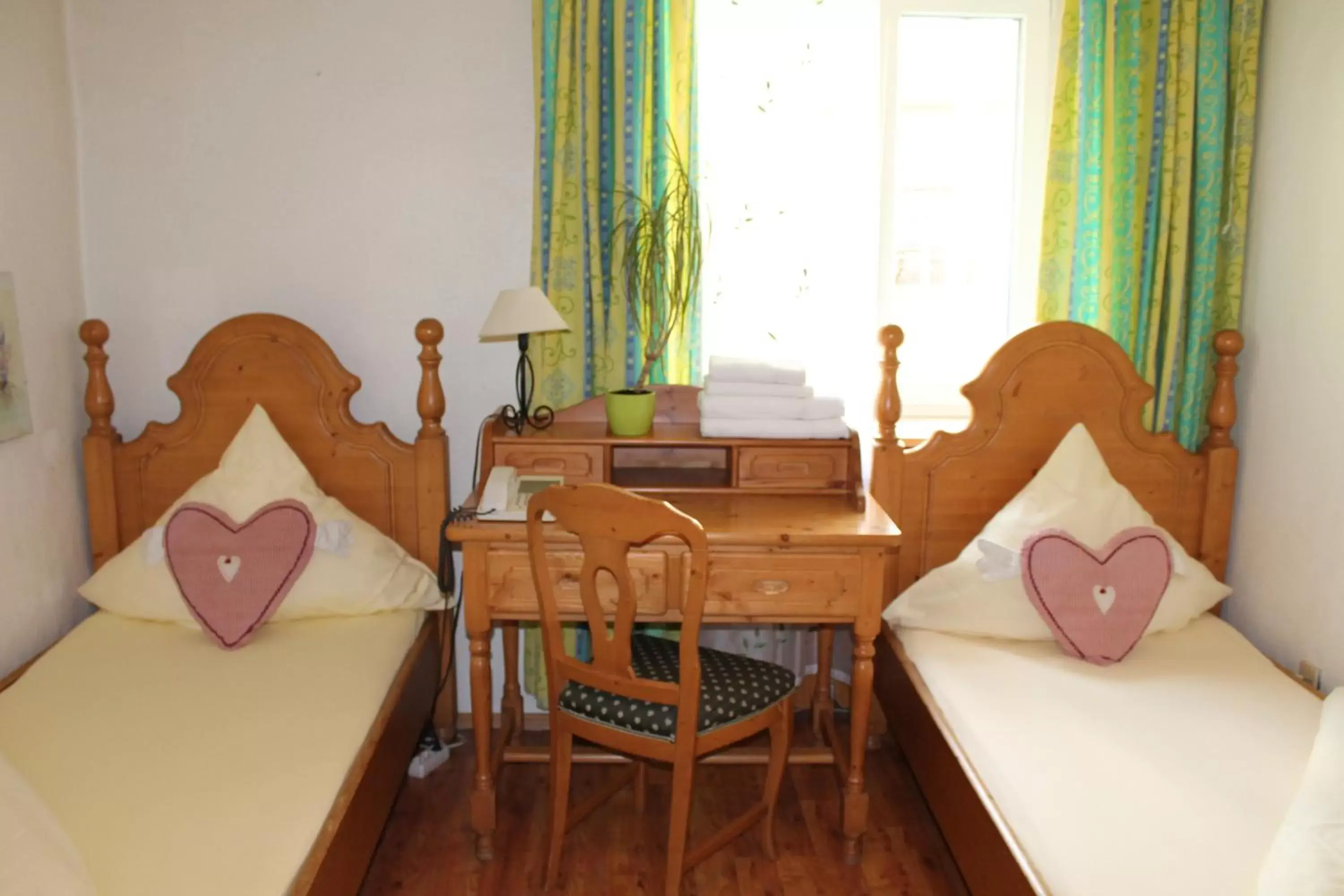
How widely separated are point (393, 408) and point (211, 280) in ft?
2.04

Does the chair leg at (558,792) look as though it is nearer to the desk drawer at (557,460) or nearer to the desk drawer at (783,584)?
the desk drawer at (783,584)

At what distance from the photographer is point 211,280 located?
9.89ft

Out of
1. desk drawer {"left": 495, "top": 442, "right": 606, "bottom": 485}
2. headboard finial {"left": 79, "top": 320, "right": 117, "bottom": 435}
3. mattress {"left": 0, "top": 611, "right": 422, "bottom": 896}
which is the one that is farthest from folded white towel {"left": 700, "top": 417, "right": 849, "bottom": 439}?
headboard finial {"left": 79, "top": 320, "right": 117, "bottom": 435}

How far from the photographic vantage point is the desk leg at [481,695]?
8.14ft

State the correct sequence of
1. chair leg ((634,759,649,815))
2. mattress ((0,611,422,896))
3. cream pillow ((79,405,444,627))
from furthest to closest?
1. chair leg ((634,759,649,815))
2. cream pillow ((79,405,444,627))
3. mattress ((0,611,422,896))

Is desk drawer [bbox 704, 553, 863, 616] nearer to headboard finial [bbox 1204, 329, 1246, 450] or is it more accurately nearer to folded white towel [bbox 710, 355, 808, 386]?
folded white towel [bbox 710, 355, 808, 386]

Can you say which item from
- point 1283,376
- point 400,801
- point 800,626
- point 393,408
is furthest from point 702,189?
point 400,801

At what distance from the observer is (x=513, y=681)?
3135 mm

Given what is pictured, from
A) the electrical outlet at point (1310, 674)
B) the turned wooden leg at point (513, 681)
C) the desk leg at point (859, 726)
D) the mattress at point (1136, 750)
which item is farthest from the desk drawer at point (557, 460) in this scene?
the electrical outlet at point (1310, 674)

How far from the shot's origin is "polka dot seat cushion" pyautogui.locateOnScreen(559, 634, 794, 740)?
2305mm

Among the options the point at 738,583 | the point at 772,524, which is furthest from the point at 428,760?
the point at 772,524

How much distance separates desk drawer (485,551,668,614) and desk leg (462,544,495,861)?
27 millimetres

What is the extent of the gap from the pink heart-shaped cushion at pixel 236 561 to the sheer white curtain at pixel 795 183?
128 centimetres

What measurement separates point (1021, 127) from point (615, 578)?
188cm
